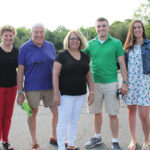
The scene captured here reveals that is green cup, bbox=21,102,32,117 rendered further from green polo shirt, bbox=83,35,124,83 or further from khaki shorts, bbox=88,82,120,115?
green polo shirt, bbox=83,35,124,83

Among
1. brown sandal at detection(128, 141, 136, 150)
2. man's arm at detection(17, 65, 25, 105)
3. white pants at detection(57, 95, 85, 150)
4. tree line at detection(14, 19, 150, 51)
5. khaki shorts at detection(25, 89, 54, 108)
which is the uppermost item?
tree line at detection(14, 19, 150, 51)

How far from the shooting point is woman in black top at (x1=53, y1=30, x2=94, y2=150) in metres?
3.09

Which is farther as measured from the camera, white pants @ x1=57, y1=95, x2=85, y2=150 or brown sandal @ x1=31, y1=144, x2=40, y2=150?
brown sandal @ x1=31, y1=144, x2=40, y2=150

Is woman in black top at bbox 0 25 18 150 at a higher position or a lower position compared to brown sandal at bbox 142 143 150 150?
higher

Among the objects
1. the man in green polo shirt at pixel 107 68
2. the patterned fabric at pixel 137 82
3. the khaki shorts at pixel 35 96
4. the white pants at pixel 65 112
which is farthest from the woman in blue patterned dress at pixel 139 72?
the khaki shorts at pixel 35 96

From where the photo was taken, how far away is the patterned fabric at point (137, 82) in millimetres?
3398

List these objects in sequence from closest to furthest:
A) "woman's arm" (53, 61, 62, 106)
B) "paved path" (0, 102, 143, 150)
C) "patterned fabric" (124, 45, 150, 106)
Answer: "woman's arm" (53, 61, 62, 106) < "patterned fabric" (124, 45, 150, 106) < "paved path" (0, 102, 143, 150)

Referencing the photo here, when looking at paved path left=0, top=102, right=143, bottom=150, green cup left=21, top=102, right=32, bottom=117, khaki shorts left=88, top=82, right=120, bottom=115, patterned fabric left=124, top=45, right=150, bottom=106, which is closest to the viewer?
green cup left=21, top=102, right=32, bottom=117

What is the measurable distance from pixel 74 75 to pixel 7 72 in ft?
3.77

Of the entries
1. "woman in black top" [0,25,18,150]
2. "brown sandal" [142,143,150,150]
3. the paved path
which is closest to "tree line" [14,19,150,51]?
the paved path

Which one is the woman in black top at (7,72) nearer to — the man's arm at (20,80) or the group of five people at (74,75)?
the group of five people at (74,75)

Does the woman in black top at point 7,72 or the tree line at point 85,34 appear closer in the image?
the woman in black top at point 7,72

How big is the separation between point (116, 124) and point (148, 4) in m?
30.5

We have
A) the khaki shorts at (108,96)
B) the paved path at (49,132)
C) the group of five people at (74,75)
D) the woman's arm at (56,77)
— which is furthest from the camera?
the paved path at (49,132)
